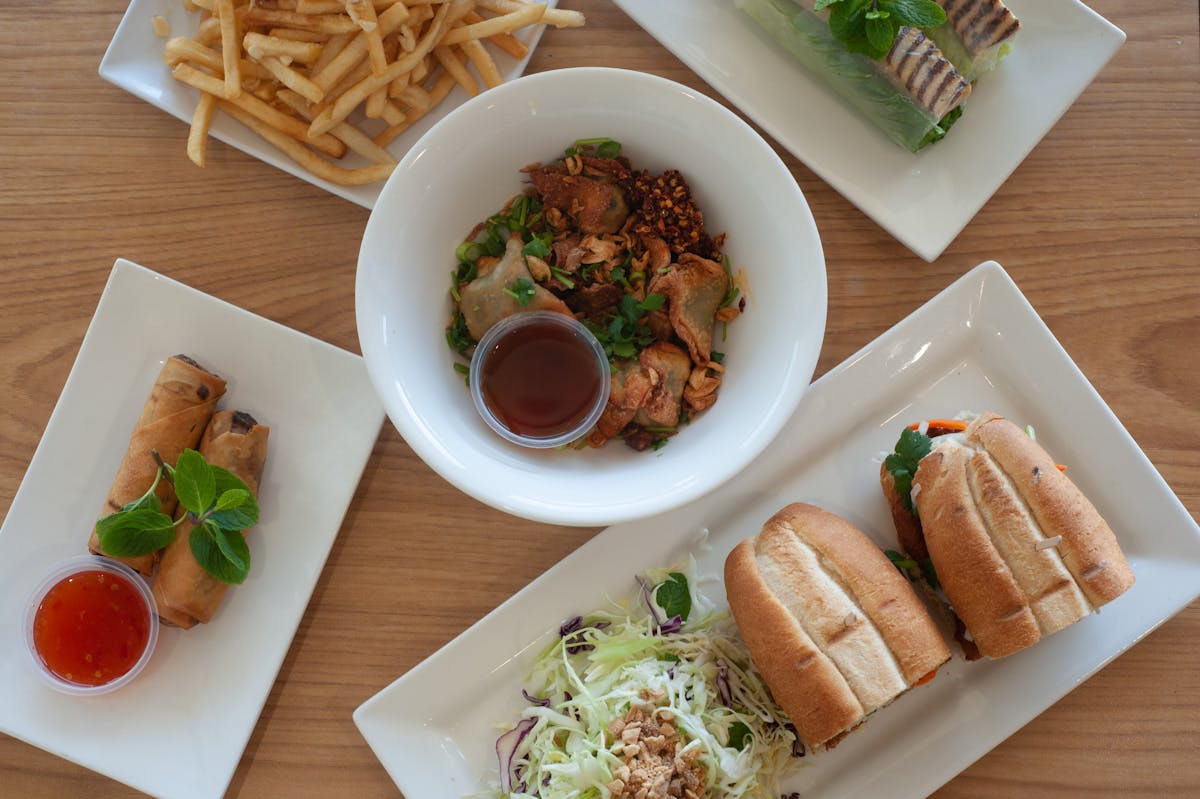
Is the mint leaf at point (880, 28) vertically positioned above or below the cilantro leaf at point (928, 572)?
above

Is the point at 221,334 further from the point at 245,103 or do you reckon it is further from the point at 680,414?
the point at 680,414

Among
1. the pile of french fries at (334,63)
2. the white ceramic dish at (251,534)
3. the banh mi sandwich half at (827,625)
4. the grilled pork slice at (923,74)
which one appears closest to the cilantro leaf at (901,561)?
the banh mi sandwich half at (827,625)

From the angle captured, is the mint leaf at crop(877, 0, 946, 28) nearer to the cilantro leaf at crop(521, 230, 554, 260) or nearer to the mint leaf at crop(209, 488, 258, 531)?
the cilantro leaf at crop(521, 230, 554, 260)

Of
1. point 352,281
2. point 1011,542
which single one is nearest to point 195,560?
point 352,281

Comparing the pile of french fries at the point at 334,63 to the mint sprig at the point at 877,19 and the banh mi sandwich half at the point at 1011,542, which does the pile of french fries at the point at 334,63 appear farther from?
the banh mi sandwich half at the point at 1011,542

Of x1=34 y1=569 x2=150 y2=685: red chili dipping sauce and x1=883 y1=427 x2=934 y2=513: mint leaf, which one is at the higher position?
x1=883 y1=427 x2=934 y2=513: mint leaf

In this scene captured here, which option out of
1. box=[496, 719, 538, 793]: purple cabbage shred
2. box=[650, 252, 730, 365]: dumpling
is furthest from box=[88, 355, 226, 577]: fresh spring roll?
box=[650, 252, 730, 365]: dumpling

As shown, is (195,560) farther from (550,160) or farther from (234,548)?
(550,160)
